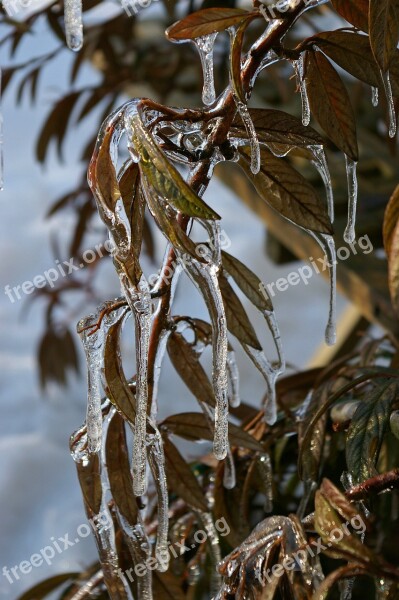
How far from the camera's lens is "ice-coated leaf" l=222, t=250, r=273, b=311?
19.9 inches

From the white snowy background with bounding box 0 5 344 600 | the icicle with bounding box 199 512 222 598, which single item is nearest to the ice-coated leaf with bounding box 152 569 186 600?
the icicle with bounding box 199 512 222 598

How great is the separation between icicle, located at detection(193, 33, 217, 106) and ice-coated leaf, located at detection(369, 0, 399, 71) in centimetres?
8

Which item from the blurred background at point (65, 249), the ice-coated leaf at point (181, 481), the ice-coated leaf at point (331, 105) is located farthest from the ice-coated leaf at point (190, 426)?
the blurred background at point (65, 249)

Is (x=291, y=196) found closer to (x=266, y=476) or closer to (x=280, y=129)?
(x=280, y=129)

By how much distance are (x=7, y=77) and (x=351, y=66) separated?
2.54 ft

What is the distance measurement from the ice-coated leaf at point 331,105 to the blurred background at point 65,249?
284 millimetres

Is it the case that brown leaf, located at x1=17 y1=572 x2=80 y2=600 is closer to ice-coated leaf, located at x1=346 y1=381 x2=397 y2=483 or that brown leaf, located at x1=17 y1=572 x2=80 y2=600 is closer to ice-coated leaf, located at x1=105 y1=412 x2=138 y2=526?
ice-coated leaf, located at x1=105 y1=412 x2=138 y2=526

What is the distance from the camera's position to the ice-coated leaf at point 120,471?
0.53 metres

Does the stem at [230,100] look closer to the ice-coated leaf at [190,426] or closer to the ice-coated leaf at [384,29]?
the ice-coated leaf at [384,29]

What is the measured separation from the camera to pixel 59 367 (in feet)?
5.30

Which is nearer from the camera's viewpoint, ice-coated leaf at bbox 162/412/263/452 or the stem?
the stem

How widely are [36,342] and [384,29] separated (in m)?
1.73

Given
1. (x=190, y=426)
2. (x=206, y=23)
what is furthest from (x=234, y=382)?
(x=206, y=23)

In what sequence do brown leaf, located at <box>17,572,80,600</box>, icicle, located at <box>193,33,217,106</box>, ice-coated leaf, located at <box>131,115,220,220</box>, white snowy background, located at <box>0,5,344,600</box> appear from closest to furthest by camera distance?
ice-coated leaf, located at <box>131,115,220,220</box>
icicle, located at <box>193,33,217,106</box>
brown leaf, located at <box>17,572,80,600</box>
white snowy background, located at <box>0,5,344,600</box>
